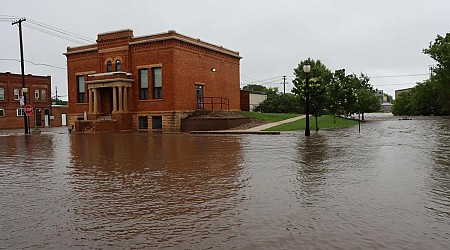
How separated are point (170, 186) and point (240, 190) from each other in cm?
148

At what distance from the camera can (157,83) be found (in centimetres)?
3397

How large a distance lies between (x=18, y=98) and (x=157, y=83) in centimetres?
3606

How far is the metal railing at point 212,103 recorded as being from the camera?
36453mm

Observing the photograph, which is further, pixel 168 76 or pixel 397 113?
pixel 397 113

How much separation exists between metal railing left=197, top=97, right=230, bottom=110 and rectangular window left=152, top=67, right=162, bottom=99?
13.0 feet

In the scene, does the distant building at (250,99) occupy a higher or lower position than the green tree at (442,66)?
lower

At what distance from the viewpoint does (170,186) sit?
310 inches

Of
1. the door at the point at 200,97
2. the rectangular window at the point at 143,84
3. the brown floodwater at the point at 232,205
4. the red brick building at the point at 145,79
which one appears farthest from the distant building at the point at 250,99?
the brown floodwater at the point at 232,205

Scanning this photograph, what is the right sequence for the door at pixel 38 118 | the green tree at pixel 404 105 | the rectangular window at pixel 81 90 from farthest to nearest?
the green tree at pixel 404 105, the door at pixel 38 118, the rectangular window at pixel 81 90

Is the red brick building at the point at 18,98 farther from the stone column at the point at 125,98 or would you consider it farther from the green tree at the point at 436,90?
the green tree at the point at 436,90

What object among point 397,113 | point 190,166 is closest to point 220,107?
point 190,166

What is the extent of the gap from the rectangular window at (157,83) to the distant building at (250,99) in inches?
804

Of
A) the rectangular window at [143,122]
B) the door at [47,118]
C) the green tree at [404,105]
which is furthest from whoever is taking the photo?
the green tree at [404,105]

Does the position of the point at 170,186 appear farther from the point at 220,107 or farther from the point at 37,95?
the point at 37,95
